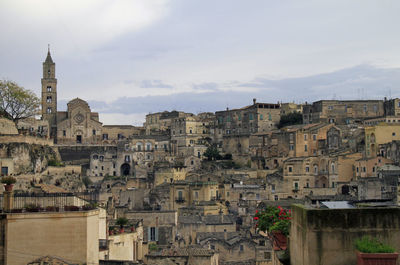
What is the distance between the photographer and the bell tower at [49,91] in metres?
103

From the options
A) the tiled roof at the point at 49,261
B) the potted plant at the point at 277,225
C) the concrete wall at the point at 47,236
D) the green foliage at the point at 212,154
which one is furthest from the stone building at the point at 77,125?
the tiled roof at the point at 49,261

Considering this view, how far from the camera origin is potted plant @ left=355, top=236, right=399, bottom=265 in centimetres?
891

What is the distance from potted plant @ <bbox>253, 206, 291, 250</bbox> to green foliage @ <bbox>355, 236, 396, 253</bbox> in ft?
13.0

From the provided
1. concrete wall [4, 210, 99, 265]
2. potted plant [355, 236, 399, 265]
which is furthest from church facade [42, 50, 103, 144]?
potted plant [355, 236, 399, 265]

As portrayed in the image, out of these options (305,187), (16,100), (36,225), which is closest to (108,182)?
(16,100)

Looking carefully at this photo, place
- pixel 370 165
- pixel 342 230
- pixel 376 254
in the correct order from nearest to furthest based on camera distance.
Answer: pixel 376 254 → pixel 342 230 → pixel 370 165

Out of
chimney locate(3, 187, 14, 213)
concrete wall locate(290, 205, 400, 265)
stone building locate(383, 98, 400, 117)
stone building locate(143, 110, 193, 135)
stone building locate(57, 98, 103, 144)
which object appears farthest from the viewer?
stone building locate(143, 110, 193, 135)

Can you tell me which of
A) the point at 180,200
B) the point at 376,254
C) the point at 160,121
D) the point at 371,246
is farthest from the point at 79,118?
the point at 376,254

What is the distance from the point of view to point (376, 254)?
894cm

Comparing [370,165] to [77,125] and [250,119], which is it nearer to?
[250,119]

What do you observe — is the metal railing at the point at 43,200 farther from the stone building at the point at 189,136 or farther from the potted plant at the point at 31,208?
the stone building at the point at 189,136

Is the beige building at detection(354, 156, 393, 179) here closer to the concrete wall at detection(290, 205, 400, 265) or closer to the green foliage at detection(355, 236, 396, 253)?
the concrete wall at detection(290, 205, 400, 265)

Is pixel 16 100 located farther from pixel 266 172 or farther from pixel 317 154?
pixel 317 154

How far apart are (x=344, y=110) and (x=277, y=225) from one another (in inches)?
3076
